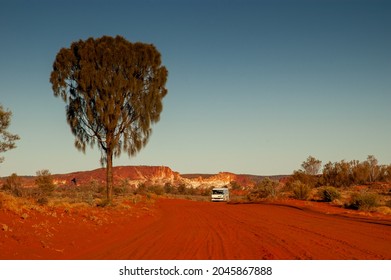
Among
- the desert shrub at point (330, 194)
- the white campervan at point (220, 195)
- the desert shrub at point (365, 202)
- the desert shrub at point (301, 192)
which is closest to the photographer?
the desert shrub at point (365, 202)

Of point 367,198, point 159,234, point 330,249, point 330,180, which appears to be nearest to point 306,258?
point 330,249

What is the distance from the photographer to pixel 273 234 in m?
13.1

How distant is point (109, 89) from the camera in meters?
23.6

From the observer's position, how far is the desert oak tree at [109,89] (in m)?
23.7

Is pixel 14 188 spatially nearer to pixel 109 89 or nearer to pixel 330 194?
pixel 109 89

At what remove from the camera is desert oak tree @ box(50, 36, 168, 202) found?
23703mm

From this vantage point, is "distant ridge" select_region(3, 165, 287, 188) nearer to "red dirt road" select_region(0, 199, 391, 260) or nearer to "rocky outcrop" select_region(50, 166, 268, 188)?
"rocky outcrop" select_region(50, 166, 268, 188)

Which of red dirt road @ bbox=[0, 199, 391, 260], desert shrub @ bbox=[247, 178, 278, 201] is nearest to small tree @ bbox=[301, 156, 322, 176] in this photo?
desert shrub @ bbox=[247, 178, 278, 201]

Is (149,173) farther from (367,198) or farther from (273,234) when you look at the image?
(273,234)

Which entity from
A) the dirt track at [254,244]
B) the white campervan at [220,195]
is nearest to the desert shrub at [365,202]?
the dirt track at [254,244]

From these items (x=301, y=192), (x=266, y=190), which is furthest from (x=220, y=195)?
(x=301, y=192)

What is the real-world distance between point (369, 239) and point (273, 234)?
3.11 m

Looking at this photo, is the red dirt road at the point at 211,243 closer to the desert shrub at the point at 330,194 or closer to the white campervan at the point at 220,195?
the desert shrub at the point at 330,194

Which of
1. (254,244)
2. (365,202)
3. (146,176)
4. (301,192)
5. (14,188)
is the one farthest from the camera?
(146,176)
